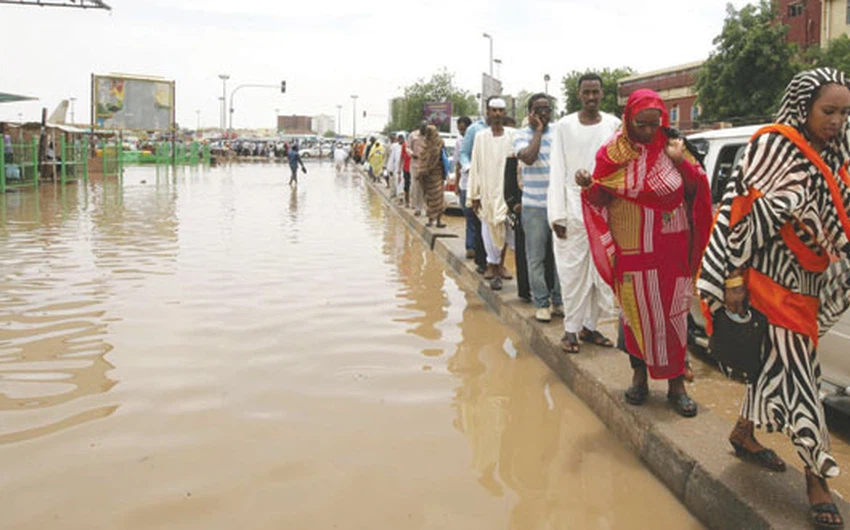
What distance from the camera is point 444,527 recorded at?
2887 mm

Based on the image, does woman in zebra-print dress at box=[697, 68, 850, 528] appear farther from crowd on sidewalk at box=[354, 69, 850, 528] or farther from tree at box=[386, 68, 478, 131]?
tree at box=[386, 68, 478, 131]

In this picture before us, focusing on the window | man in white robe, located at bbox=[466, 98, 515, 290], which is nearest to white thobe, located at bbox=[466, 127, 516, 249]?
man in white robe, located at bbox=[466, 98, 515, 290]

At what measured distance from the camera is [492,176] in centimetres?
688

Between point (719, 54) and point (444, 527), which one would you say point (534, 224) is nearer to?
point (444, 527)

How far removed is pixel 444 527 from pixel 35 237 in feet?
31.5

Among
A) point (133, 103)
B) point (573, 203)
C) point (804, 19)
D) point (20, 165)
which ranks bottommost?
point (573, 203)

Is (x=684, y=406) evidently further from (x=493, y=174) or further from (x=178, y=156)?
(x=178, y=156)

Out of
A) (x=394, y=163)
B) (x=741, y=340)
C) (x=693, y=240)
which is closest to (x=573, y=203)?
(x=693, y=240)

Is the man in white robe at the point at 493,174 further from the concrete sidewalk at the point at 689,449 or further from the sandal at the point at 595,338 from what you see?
the sandal at the point at 595,338

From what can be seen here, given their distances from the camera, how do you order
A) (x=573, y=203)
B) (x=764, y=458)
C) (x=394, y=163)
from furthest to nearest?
(x=394, y=163) → (x=573, y=203) → (x=764, y=458)

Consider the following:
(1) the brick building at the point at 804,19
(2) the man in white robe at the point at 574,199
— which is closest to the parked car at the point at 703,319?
(2) the man in white robe at the point at 574,199

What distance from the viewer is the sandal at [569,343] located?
482 cm

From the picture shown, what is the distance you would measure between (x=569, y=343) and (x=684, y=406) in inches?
50.0

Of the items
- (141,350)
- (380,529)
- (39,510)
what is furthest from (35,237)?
(380,529)
